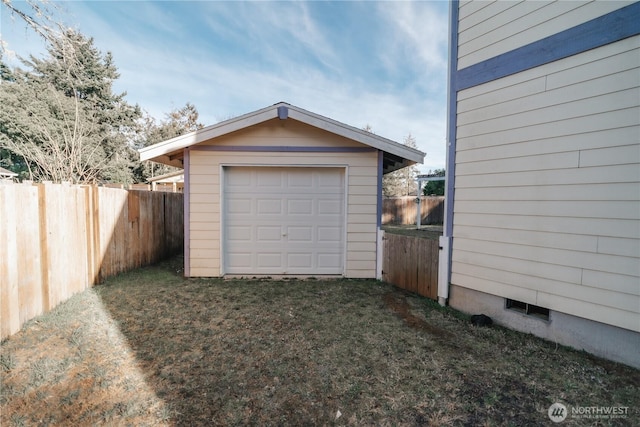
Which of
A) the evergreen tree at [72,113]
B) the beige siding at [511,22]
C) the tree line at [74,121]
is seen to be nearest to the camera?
the beige siding at [511,22]

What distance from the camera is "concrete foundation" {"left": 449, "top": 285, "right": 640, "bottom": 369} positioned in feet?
8.45

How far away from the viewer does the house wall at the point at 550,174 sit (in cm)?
258

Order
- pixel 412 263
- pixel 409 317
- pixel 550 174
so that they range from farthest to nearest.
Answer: pixel 412 263 < pixel 409 317 < pixel 550 174

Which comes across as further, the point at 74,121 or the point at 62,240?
the point at 74,121

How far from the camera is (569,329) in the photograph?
2.92 m

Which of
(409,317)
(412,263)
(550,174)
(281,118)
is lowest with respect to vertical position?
(409,317)

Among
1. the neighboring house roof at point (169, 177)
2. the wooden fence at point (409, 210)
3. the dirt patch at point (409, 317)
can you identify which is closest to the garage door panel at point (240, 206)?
the dirt patch at point (409, 317)

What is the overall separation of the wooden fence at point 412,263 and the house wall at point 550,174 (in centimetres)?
42

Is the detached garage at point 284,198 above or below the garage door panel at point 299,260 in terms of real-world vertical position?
above

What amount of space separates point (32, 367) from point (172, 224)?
5423 millimetres

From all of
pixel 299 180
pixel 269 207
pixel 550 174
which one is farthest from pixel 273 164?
pixel 550 174

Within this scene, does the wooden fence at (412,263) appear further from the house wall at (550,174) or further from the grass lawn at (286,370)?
the grass lawn at (286,370)

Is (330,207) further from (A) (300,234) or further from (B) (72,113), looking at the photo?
(B) (72,113)

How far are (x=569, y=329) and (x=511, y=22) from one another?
3623 millimetres
